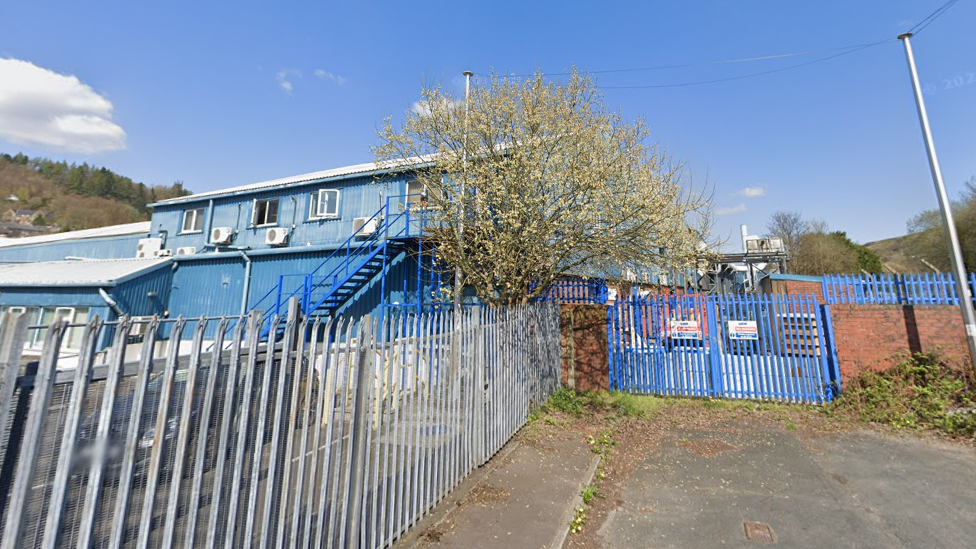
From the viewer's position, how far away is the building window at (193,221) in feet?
64.7

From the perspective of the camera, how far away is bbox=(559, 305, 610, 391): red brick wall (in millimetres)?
9844

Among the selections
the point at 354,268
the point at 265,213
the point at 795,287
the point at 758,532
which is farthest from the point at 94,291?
the point at 795,287

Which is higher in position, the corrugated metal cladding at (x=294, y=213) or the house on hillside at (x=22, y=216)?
the house on hillside at (x=22, y=216)

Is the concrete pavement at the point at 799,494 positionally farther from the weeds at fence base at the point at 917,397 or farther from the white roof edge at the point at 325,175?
the white roof edge at the point at 325,175

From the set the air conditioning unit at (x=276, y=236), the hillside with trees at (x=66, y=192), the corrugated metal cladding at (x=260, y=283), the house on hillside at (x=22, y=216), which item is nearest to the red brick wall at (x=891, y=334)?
the corrugated metal cladding at (x=260, y=283)

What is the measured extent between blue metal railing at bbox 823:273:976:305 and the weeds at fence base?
116 centimetres

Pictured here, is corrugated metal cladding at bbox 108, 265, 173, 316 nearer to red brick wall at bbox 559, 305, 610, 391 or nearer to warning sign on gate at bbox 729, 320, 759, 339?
red brick wall at bbox 559, 305, 610, 391

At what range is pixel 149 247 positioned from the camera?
1997cm

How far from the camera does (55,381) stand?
1766mm

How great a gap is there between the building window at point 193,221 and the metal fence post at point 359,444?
826 inches

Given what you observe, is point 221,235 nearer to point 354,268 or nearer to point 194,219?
point 194,219

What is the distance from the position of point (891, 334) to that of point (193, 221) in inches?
1041

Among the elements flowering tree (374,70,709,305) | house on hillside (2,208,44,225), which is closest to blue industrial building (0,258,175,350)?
flowering tree (374,70,709,305)

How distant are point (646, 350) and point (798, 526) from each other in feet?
18.5
